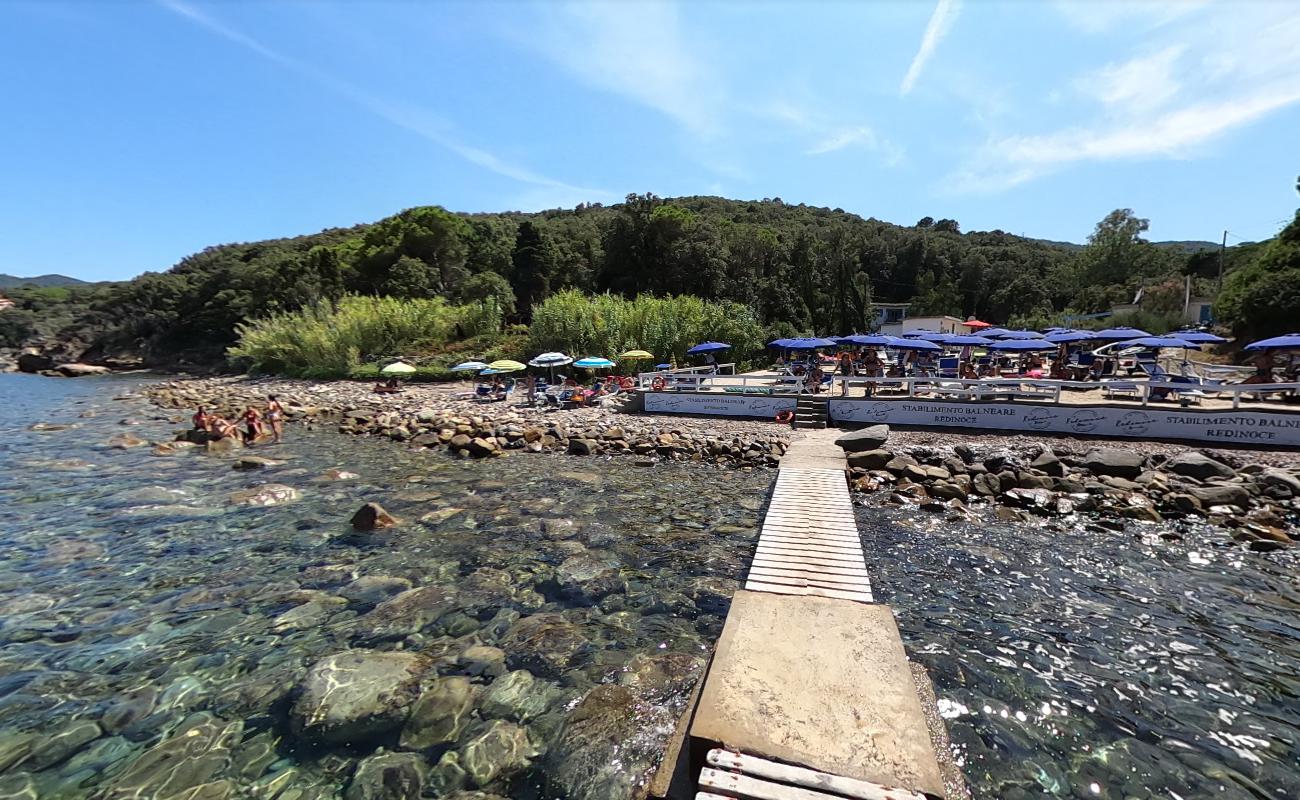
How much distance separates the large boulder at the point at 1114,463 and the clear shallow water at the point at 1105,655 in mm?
2395

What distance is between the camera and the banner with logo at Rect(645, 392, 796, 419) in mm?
16797

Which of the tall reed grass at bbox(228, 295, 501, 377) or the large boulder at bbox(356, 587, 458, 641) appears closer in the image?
the large boulder at bbox(356, 587, 458, 641)

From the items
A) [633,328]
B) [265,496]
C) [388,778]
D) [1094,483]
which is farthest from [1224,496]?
[633,328]

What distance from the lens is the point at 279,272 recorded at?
53.5m

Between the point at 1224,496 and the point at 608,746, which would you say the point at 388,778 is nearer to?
the point at 608,746

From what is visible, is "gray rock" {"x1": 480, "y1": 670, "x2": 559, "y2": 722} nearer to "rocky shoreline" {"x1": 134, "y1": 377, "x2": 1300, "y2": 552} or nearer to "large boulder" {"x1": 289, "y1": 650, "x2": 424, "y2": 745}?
"large boulder" {"x1": 289, "y1": 650, "x2": 424, "y2": 745}

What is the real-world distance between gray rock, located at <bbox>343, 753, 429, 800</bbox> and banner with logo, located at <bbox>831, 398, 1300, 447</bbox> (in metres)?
13.8

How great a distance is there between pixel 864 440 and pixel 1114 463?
4695 millimetres

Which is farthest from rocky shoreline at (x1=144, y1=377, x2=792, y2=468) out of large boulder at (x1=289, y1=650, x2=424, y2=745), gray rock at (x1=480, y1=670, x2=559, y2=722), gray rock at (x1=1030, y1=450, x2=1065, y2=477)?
large boulder at (x1=289, y1=650, x2=424, y2=745)

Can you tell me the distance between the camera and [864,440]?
43.0ft

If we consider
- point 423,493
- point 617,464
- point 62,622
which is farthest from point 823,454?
point 62,622

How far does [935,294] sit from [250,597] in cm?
6217

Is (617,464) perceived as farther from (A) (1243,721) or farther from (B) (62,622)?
(A) (1243,721)

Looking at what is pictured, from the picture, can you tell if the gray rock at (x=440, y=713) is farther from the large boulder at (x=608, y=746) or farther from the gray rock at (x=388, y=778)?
the large boulder at (x=608, y=746)
